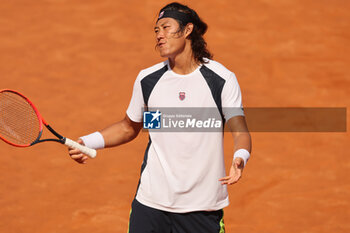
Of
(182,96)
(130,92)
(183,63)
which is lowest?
(130,92)

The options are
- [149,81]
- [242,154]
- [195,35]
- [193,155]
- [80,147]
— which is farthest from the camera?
[195,35]

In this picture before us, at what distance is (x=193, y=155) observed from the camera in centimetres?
374

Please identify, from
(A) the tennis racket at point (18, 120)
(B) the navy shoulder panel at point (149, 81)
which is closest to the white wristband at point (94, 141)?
(A) the tennis racket at point (18, 120)

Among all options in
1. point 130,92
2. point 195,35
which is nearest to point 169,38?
point 195,35

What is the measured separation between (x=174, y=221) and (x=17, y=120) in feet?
4.70

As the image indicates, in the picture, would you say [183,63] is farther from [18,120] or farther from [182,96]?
[18,120]

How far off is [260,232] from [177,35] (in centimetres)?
315

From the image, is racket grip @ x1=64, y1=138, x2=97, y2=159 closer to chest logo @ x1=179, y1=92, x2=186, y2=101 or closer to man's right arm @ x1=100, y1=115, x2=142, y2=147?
man's right arm @ x1=100, y1=115, x2=142, y2=147

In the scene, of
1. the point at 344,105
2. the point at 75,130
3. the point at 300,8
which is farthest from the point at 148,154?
the point at 300,8

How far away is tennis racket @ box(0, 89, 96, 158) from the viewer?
4.06m

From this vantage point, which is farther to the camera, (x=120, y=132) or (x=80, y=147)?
(x=120, y=132)

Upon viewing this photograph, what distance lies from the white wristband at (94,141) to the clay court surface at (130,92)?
239 centimetres

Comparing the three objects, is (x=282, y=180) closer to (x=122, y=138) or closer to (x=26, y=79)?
(x=122, y=138)

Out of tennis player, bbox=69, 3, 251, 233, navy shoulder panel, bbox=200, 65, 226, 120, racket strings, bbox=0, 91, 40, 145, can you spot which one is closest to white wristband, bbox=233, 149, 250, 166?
tennis player, bbox=69, 3, 251, 233
